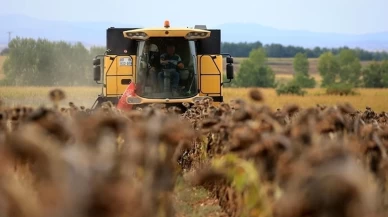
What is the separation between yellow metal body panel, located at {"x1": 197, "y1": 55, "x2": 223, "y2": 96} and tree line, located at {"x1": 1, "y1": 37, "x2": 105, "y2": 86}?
57.2 meters

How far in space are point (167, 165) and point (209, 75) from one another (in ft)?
42.5

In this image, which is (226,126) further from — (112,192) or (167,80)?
(167,80)

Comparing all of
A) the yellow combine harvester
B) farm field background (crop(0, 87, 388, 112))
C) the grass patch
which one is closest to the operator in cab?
the yellow combine harvester

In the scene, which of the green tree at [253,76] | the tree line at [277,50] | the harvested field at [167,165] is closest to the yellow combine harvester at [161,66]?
the harvested field at [167,165]

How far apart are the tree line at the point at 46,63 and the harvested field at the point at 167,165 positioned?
69332 mm

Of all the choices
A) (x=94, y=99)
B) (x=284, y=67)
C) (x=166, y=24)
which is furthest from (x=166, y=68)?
(x=284, y=67)

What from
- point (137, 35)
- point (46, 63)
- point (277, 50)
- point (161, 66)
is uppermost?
point (137, 35)

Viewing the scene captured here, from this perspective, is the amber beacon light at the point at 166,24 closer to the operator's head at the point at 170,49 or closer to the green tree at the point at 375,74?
the operator's head at the point at 170,49

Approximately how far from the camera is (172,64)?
1694 centimetres

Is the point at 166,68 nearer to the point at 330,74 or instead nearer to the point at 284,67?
the point at 330,74

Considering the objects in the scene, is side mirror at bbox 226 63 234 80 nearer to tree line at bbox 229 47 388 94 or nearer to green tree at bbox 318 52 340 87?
tree line at bbox 229 47 388 94

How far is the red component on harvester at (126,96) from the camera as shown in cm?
1612

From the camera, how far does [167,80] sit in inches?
657

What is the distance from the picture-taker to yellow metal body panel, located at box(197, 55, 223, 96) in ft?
57.7
